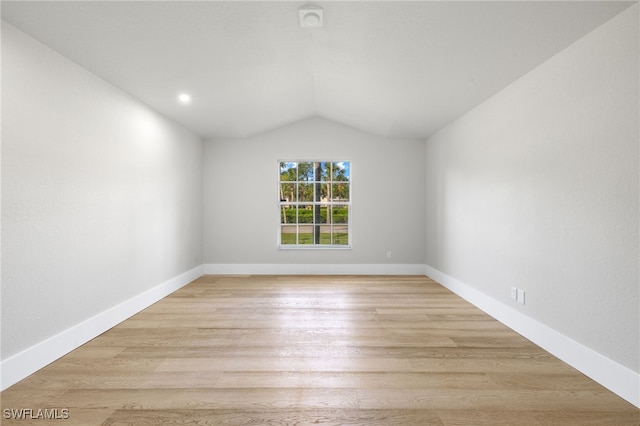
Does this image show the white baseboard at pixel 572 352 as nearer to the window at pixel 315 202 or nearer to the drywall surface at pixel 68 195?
the window at pixel 315 202

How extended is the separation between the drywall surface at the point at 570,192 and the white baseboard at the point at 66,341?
12.3ft

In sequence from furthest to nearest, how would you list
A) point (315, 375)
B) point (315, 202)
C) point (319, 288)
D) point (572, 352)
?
point (315, 202)
point (319, 288)
point (572, 352)
point (315, 375)

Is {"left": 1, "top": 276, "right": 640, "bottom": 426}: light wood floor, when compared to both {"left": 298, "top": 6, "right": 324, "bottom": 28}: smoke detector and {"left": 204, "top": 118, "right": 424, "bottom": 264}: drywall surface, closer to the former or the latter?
{"left": 204, "top": 118, "right": 424, "bottom": 264}: drywall surface

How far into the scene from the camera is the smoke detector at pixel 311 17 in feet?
7.28

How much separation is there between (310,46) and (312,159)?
261 cm

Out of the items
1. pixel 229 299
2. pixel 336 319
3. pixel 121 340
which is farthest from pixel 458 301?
pixel 121 340

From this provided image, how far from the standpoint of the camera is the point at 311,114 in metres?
5.21

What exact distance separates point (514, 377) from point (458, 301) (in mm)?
1783

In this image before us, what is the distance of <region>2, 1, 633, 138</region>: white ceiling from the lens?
2.03m

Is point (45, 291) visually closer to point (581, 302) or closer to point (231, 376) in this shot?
point (231, 376)

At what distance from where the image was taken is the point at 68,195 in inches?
95.4

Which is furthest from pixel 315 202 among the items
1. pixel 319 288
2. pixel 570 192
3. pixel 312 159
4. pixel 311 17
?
pixel 570 192

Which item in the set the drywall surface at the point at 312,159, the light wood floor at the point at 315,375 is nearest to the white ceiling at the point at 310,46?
the drywall surface at the point at 312,159

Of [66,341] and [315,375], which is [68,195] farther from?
[315,375]
